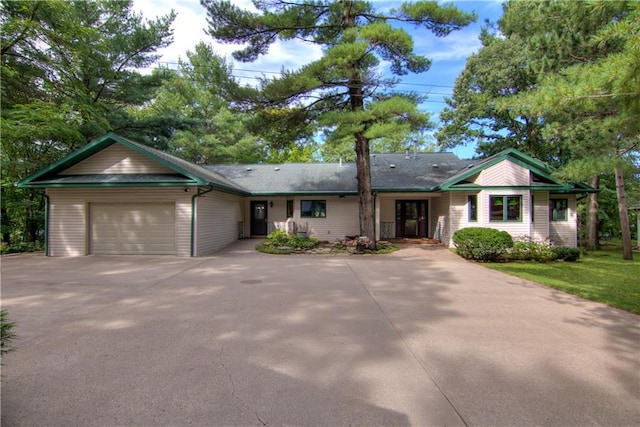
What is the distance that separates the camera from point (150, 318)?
189 inches

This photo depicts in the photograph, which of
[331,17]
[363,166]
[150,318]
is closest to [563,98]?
[150,318]

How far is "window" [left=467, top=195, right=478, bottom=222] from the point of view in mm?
14047

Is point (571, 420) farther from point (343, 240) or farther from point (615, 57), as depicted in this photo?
point (343, 240)

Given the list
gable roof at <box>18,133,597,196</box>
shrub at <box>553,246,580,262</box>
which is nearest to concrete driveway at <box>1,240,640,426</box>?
gable roof at <box>18,133,597,196</box>

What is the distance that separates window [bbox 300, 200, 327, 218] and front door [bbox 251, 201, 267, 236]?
8.34 feet

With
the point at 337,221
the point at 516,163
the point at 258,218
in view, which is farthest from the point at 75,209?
the point at 516,163

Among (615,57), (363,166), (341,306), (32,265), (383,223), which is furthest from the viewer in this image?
(383,223)

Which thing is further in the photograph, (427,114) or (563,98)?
(427,114)

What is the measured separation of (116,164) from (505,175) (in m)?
15.8

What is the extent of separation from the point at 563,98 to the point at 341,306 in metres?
4.58

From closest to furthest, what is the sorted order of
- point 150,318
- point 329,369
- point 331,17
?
point 329,369 < point 150,318 < point 331,17

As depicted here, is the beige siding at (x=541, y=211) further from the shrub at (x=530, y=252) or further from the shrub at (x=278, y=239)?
the shrub at (x=278, y=239)

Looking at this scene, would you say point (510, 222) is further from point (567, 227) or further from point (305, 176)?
point (305, 176)

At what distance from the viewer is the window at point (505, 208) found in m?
13.7
